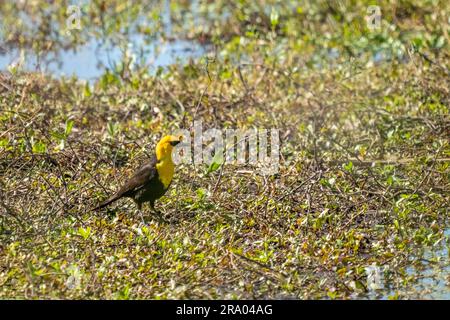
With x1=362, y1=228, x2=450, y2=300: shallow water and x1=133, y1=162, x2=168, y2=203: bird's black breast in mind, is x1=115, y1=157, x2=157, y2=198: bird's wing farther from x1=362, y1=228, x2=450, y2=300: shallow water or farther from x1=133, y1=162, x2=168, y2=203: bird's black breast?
x1=362, y1=228, x2=450, y2=300: shallow water

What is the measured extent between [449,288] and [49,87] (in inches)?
192

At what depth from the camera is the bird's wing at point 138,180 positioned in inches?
272

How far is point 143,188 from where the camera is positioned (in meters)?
6.90

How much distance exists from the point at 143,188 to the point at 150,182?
0.06 meters

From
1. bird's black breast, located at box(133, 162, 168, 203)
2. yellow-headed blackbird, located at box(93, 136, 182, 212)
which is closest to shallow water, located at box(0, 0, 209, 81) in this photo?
yellow-headed blackbird, located at box(93, 136, 182, 212)

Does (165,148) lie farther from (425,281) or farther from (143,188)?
(425,281)

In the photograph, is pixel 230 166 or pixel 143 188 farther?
pixel 230 166

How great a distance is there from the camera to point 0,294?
5688 millimetres

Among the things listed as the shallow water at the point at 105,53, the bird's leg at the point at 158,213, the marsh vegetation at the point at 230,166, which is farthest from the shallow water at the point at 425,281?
the shallow water at the point at 105,53

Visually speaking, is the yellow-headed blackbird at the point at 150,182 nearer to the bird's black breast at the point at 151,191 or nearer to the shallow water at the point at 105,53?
the bird's black breast at the point at 151,191

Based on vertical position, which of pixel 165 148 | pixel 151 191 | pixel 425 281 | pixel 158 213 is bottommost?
pixel 425 281

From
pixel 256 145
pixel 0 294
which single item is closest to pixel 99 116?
pixel 256 145

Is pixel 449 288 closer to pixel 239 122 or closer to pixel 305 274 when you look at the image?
pixel 305 274

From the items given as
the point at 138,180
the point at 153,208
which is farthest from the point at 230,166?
the point at 138,180
